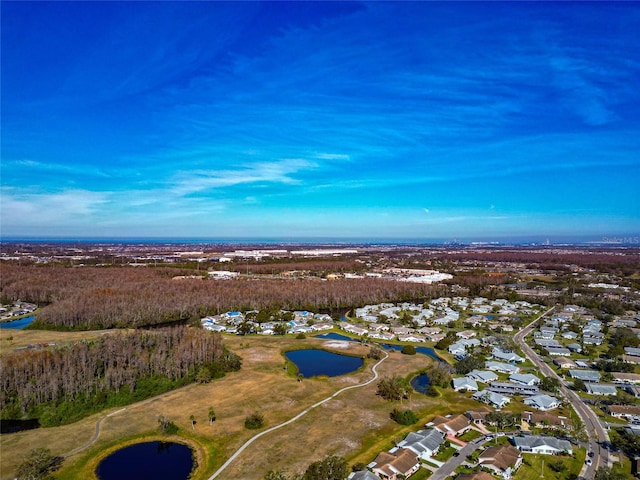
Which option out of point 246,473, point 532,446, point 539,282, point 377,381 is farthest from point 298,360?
point 539,282

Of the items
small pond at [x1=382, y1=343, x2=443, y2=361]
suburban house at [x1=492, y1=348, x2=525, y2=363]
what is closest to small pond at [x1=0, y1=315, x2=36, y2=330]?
small pond at [x1=382, y1=343, x2=443, y2=361]

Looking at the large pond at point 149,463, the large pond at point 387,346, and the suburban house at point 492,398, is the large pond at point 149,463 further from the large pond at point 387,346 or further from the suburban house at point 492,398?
the large pond at point 387,346

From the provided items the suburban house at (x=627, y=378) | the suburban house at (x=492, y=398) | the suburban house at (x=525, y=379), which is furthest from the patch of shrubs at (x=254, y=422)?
the suburban house at (x=627, y=378)

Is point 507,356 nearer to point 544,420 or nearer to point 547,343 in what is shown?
point 547,343

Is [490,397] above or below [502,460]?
below

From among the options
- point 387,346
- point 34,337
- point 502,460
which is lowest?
point 387,346

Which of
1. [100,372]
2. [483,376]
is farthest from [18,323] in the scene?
[483,376]
